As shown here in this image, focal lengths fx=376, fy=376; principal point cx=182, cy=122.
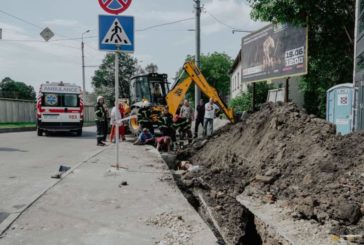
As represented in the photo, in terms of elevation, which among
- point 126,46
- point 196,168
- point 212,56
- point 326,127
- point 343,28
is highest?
point 212,56

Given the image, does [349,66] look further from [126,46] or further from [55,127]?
[55,127]

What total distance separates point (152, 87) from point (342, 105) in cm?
953

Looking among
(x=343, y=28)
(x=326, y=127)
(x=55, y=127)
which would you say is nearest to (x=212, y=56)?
(x=55, y=127)

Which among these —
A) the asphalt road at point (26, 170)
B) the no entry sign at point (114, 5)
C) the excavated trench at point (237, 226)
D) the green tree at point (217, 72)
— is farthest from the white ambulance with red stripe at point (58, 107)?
the green tree at point (217, 72)

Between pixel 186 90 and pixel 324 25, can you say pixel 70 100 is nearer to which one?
pixel 186 90

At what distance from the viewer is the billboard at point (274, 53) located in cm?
1311

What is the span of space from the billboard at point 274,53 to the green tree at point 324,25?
1.89ft

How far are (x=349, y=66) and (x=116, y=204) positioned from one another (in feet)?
34.1

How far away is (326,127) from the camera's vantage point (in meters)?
8.10

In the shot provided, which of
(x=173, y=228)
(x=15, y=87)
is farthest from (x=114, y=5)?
(x=15, y=87)

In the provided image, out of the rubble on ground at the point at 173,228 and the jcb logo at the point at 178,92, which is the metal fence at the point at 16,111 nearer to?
the jcb logo at the point at 178,92

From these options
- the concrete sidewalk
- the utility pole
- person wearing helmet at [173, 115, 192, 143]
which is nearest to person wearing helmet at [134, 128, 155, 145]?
person wearing helmet at [173, 115, 192, 143]

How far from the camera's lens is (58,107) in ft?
60.3

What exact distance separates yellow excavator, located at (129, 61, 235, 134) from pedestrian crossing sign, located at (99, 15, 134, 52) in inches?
212
